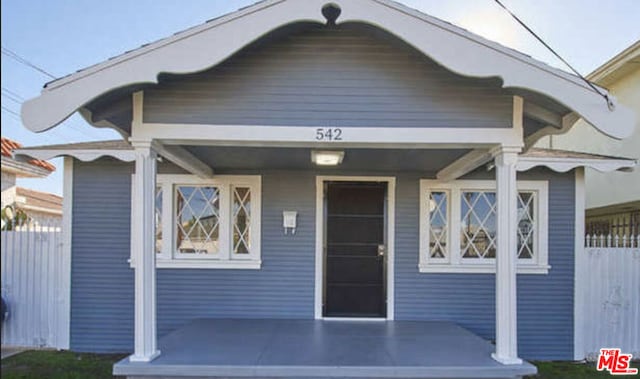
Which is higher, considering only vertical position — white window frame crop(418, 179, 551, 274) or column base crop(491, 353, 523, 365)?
white window frame crop(418, 179, 551, 274)

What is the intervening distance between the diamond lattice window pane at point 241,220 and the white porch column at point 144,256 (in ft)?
7.02

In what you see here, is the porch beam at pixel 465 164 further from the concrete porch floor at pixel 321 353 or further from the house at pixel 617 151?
A: the house at pixel 617 151

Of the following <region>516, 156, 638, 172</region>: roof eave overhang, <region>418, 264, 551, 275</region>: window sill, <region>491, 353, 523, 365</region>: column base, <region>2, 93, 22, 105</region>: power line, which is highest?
<region>2, 93, 22, 105</region>: power line

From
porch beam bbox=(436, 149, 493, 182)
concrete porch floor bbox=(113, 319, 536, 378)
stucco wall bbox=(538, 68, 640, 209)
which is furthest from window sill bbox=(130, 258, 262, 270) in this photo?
stucco wall bbox=(538, 68, 640, 209)

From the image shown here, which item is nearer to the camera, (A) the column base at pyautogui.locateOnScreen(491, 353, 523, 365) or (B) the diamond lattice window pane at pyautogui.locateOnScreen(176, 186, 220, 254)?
(A) the column base at pyautogui.locateOnScreen(491, 353, 523, 365)

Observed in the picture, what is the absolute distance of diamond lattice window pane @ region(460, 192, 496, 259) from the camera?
19.7 ft

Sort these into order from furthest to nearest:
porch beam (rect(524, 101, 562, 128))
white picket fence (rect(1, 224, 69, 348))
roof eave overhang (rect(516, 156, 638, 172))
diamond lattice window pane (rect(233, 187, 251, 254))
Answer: diamond lattice window pane (rect(233, 187, 251, 254)) < white picket fence (rect(1, 224, 69, 348)) < roof eave overhang (rect(516, 156, 638, 172)) < porch beam (rect(524, 101, 562, 128))

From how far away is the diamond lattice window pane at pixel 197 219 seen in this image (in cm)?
597

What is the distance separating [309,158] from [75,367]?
142 inches

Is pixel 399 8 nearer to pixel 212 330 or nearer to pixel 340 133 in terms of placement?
pixel 340 133

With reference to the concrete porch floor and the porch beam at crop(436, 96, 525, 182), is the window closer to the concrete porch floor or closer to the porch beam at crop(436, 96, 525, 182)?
the concrete porch floor

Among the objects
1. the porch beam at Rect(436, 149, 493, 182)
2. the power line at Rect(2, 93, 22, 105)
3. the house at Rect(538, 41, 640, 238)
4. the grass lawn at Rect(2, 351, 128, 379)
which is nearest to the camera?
the power line at Rect(2, 93, 22, 105)

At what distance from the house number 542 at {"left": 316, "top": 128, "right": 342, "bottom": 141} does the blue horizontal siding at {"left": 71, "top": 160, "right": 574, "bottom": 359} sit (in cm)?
222

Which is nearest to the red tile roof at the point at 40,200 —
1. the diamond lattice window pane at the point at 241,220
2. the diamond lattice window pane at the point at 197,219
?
the diamond lattice window pane at the point at 197,219
